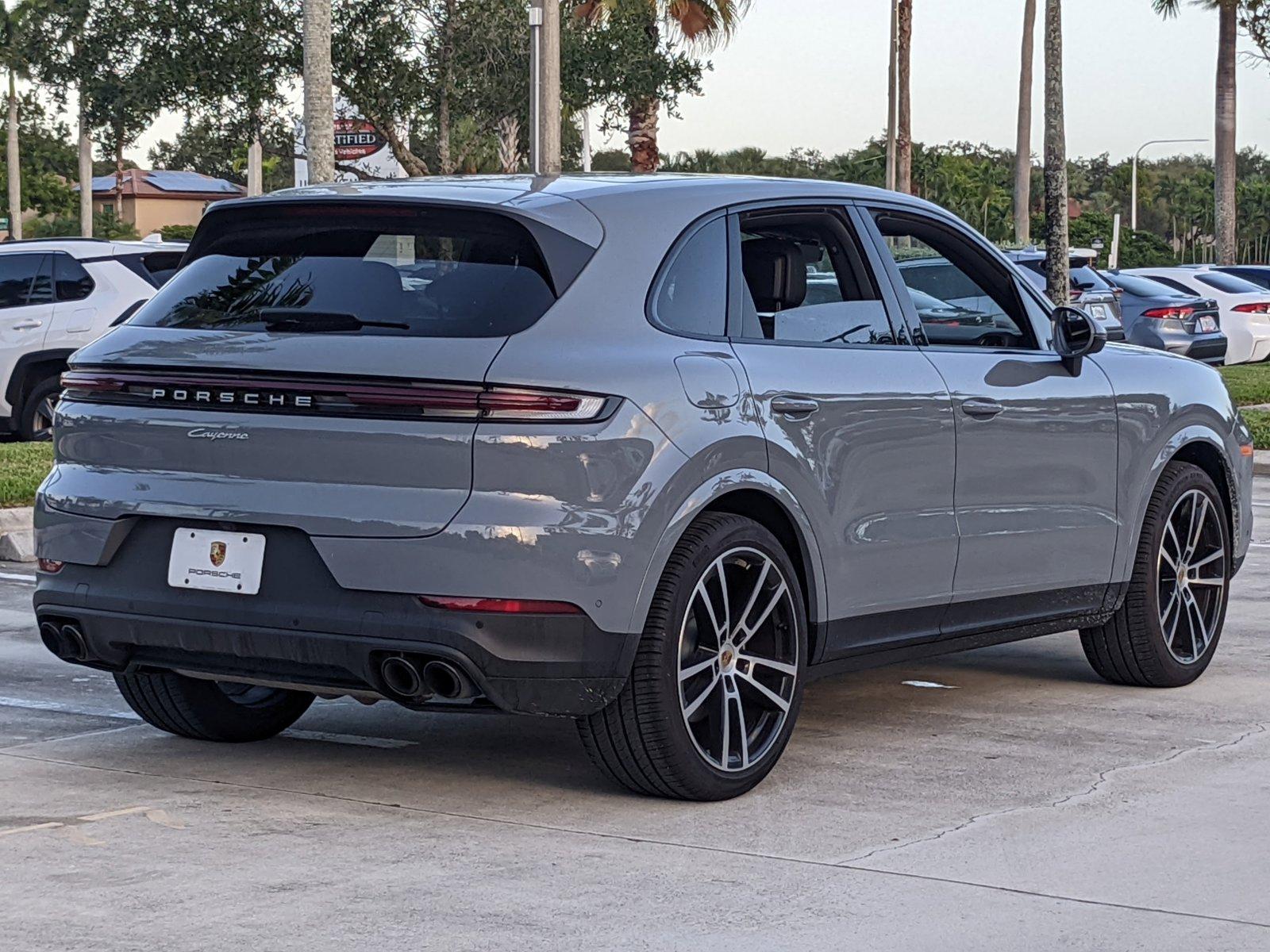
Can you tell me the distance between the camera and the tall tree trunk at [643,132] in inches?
1259

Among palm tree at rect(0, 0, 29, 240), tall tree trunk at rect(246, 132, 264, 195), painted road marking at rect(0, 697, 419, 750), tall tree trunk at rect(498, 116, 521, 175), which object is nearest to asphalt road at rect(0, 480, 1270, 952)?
painted road marking at rect(0, 697, 419, 750)

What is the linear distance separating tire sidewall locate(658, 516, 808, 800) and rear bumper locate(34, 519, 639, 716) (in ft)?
0.50

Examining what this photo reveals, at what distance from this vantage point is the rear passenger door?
19.0 feet

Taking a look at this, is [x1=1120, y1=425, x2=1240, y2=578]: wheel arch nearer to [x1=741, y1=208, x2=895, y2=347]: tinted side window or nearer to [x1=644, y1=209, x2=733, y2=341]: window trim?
[x1=741, y1=208, x2=895, y2=347]: tinted side window

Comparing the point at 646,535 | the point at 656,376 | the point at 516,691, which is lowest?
the point at 516,691

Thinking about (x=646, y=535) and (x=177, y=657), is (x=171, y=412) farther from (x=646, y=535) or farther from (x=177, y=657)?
(x=646, y=535)

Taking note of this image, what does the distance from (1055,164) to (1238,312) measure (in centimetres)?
572

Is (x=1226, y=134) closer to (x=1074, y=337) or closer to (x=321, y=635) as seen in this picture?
(x=1074, y=337)

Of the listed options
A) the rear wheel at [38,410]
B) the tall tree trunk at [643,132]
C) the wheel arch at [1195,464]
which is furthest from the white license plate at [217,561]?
the tall tree trunk at [643,132]

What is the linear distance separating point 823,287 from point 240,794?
2.25 m

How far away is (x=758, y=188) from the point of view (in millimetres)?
6152

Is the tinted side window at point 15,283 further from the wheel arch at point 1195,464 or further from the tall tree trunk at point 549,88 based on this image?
the wheel arch at point 1195,464

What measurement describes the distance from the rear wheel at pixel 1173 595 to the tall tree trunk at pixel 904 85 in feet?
130

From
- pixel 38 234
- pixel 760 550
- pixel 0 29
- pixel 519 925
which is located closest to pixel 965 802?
pixel 760 550
